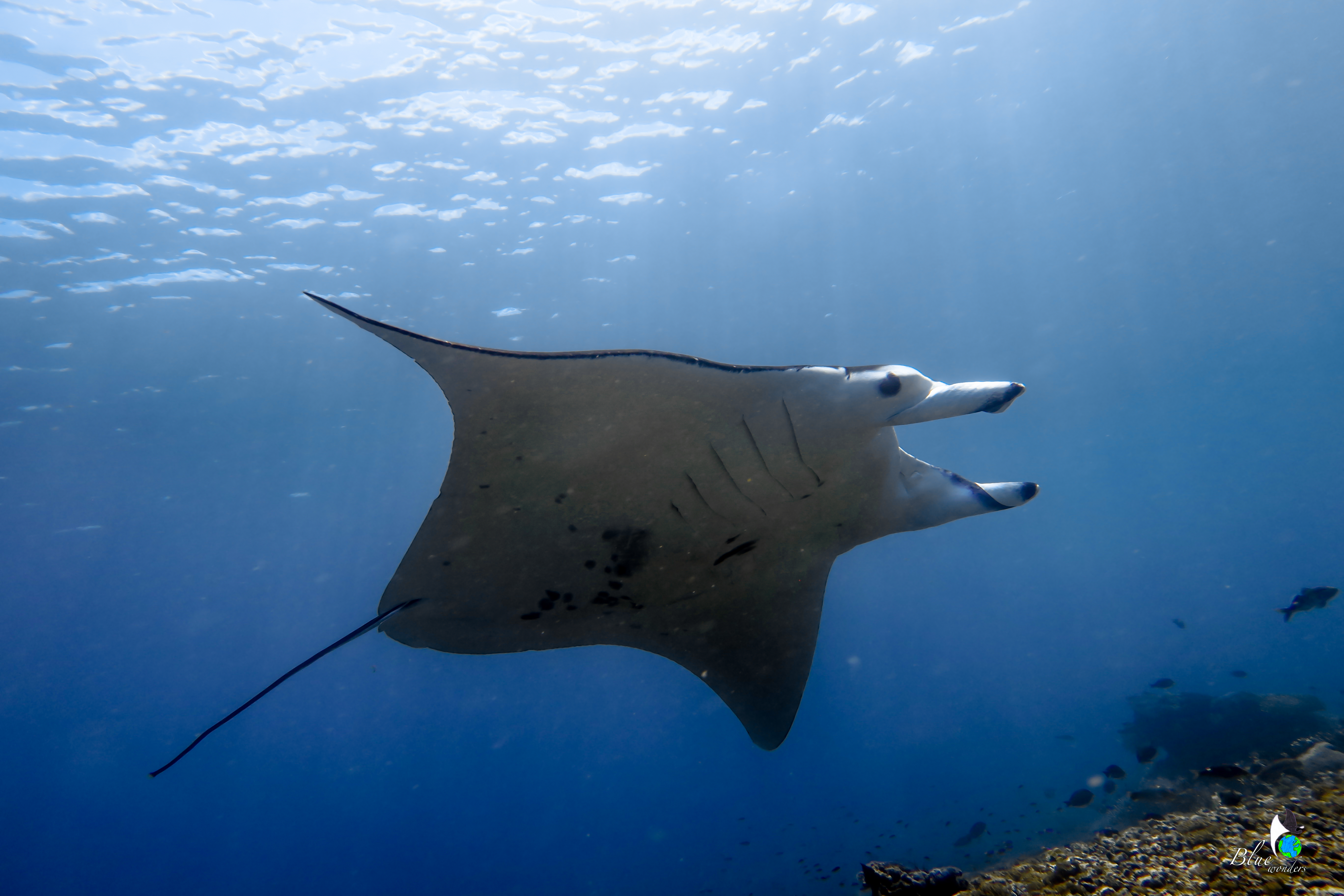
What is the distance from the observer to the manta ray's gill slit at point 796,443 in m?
2.50

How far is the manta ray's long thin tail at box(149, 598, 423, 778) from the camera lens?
6.08ft

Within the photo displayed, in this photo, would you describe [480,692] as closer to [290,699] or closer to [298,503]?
[290,699]

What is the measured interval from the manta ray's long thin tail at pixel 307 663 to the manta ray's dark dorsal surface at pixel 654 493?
45mm

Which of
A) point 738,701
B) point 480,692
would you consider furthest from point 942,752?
point 738,701

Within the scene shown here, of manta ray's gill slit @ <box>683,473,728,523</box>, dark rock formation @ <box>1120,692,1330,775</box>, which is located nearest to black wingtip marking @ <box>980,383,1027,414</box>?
manta ray's gill slit @ <box>683,473,728,523</box>

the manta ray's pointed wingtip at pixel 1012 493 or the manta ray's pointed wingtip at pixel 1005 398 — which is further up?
the manta ray's pointed wingtip at pixel 1005 398

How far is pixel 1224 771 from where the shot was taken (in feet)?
19.9

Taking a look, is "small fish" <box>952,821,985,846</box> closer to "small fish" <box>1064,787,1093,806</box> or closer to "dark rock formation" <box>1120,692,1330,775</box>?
"small fish" <box>1064,787,1093,806</box>

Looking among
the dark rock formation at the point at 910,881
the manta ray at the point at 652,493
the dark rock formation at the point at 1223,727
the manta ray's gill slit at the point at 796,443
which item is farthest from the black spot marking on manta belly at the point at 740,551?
the dark rock formation at the point at 1223,727

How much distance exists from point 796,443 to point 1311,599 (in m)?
10.8

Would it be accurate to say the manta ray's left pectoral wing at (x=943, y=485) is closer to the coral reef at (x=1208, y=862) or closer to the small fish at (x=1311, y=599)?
the coral reef at (x=1208, y=862)

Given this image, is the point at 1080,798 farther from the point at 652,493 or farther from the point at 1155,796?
the point at 652,493

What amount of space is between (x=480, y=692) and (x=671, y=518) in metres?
61.9

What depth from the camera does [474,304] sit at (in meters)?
14.8
